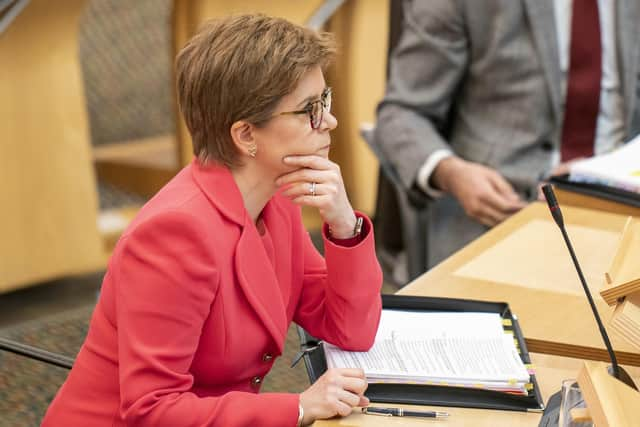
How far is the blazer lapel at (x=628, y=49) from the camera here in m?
2.29

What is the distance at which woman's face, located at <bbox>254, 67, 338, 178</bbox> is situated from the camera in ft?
4.18

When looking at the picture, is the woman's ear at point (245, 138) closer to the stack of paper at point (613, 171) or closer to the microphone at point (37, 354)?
the microphone at point (37, 354)

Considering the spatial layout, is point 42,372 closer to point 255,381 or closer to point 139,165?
point 139,165

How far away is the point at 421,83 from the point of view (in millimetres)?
2412

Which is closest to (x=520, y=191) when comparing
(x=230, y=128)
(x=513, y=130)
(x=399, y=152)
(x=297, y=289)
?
(x=513, y=130)

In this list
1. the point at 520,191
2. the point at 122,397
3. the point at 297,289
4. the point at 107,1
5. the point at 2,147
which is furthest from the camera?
the point at 107,1

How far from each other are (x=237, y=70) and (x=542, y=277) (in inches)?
27.9

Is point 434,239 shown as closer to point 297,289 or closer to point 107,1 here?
point 297,289

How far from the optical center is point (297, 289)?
149 cm

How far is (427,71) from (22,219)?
156 centimetres

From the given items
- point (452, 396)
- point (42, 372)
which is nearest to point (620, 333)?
point (452, 396)

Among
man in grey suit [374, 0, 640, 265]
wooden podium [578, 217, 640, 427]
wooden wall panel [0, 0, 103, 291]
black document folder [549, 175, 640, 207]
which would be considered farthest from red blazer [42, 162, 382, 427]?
wooden wall panel [0, 0, 103, 291]

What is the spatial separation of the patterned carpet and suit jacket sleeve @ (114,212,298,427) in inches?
60.6

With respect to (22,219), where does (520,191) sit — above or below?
below
